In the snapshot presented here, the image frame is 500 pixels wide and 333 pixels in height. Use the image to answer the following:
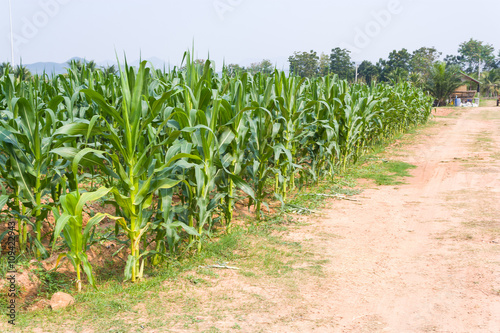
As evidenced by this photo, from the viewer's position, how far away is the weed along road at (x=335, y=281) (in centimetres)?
317

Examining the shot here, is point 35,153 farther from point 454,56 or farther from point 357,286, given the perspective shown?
point 454,56

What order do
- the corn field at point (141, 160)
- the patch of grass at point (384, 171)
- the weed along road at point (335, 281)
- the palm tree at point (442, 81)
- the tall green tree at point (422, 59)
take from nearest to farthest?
the weed along road at point (335, 281)
the corn field at point (141, 160)
the patch of grass at point (384, 171)
the palm tree at point (442, 81)
the tall green tree at point (422, 59)

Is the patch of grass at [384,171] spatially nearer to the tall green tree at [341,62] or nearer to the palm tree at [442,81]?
the palm tree at [442,81]

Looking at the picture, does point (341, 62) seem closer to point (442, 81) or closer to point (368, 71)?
point (368, 71)

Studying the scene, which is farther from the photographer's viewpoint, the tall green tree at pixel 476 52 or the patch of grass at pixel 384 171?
the tall green tree at pixel 476 52

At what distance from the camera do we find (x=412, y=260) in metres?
4.44

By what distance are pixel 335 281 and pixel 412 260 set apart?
107cm

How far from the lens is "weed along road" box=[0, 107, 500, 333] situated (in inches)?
125

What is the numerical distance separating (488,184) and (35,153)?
765 cm

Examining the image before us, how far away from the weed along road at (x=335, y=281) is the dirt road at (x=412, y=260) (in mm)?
13

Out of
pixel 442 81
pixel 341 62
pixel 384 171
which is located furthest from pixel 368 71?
pixel 384 171

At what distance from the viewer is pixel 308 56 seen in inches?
3187

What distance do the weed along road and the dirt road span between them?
13 mm

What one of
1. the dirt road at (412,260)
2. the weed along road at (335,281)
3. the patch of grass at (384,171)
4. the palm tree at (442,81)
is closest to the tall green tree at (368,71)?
the palm tree at (442,81)
